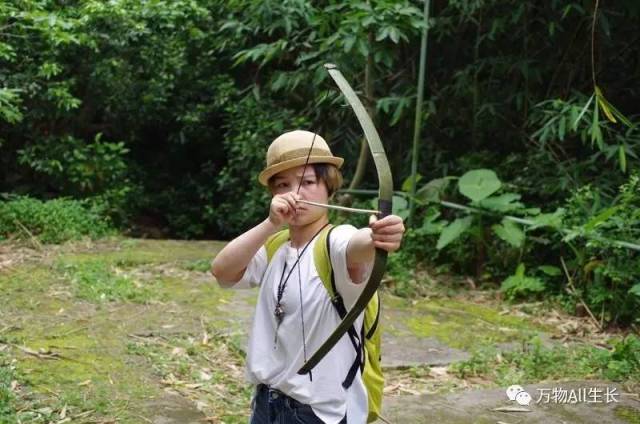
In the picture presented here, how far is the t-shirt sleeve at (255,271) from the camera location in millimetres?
2072

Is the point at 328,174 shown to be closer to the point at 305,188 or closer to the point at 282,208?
the point at 305,188

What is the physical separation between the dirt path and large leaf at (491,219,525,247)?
1.61ft

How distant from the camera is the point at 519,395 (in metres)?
3.35

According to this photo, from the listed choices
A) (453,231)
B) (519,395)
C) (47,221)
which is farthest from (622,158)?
(47,221)

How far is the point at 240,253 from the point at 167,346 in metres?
2.19

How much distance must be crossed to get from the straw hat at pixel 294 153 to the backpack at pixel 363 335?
0.62 feet

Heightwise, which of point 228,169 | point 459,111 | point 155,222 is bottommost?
point 155,222

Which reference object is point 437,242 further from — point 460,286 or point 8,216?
point 8,216

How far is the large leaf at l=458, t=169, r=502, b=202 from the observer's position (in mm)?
5574

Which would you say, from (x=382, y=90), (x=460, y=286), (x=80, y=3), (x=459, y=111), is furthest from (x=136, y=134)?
(x=460, y=286)

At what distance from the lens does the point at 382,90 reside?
7066 millimetres

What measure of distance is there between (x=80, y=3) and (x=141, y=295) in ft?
10.1

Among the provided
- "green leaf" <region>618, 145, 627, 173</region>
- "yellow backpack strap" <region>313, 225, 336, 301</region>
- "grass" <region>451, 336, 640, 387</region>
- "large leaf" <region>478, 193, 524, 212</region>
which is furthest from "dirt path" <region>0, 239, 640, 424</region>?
"yellow backpack strap" <region>313, 225, 336, 301</region>

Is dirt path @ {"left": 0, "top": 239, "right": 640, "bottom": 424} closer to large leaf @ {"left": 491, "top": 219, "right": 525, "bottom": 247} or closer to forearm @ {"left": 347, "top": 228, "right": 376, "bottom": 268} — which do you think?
large leaf @ {"left": 491, "top": 219, "right": 525, "bottom": 247}
